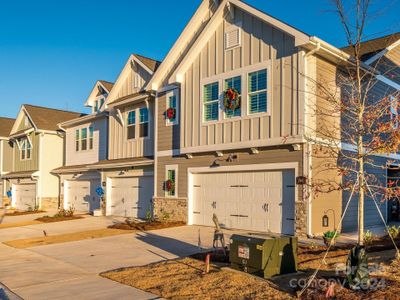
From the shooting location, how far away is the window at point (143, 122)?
2134cm

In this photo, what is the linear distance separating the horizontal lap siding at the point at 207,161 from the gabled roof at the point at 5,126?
21.7 meters

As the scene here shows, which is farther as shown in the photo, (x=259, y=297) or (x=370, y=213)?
(x=370, y=213)

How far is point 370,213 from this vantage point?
1700cm

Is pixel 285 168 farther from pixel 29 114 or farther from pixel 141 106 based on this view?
pixel 29 114

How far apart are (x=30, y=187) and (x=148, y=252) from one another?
21.8 meters

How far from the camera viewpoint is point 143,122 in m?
21.6

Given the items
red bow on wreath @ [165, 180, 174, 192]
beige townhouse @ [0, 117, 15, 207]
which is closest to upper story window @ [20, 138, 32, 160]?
beige townhouse @ [0, 117, 15, 207]

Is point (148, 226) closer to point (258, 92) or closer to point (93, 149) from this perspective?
point (258, 92)

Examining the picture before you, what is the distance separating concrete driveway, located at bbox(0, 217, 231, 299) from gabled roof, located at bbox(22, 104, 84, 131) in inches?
561

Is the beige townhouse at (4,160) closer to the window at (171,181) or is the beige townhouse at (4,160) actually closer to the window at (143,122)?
the window at (143,122)

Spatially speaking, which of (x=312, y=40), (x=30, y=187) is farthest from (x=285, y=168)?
(x=30, y=187)

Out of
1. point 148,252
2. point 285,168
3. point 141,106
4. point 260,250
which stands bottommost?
point 148,252

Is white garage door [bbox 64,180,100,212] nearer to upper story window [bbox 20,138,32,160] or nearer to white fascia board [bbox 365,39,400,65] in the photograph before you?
upper story window [bbox 20,138,32,160]

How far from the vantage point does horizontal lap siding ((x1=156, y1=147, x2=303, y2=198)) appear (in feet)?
46.6
